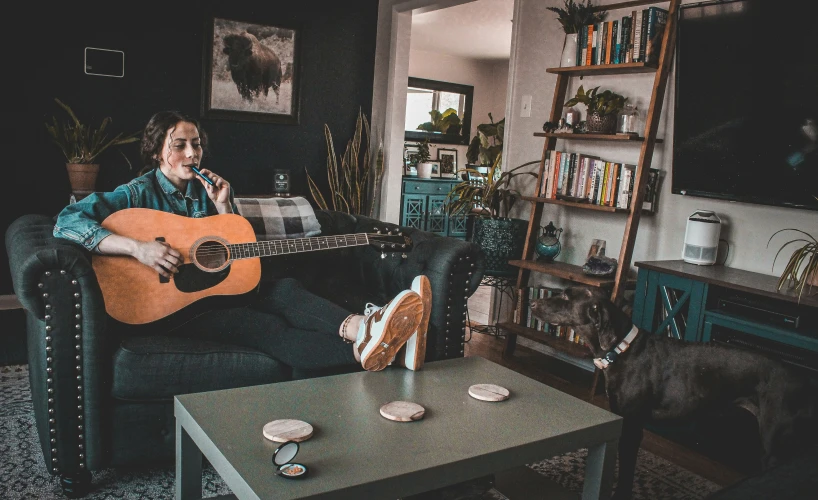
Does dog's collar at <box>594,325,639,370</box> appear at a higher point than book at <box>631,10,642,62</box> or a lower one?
lower

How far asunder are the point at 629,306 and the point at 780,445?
122cm

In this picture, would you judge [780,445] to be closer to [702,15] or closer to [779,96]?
[779,96]

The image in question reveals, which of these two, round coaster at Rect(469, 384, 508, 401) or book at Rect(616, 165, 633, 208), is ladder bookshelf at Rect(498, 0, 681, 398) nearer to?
book at Rect(616, 165, 633, 208)

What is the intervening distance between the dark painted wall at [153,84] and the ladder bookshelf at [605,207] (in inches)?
75.3

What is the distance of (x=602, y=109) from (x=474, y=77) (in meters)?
5.24

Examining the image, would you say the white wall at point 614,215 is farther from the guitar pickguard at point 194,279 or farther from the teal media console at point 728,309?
the guitar pickguard at point 194,279

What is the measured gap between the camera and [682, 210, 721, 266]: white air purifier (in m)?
2.95

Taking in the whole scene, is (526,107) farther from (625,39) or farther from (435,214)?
(435,214)

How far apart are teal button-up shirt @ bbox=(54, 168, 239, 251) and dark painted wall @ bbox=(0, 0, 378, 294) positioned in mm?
1883

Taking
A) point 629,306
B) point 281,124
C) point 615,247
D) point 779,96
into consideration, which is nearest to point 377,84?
point 281,124

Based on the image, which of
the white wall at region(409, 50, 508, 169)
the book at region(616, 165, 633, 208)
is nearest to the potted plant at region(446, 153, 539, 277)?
the book at region(616, 165, 633, 208)

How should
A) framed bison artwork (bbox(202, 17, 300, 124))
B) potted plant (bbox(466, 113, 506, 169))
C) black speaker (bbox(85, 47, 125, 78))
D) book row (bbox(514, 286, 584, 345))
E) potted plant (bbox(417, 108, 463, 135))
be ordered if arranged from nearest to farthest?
book row (bbox(514, 286, 584, 345)), black speaker (bbox(85, 47, 125, 78)), framed bison artwork (bbox(202, 17, 300, 124)), potted plant (bbox(466, 113, 506, 169)), potted plant (bbox(417, 108, 463, 135))

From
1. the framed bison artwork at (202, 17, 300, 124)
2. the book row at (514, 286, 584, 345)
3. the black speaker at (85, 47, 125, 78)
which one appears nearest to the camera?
the book row at (514, 286, 584, 345)

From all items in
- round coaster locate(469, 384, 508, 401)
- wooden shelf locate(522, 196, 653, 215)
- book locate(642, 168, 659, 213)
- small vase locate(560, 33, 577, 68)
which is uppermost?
small vase locate(560, 33, 577, 68)
